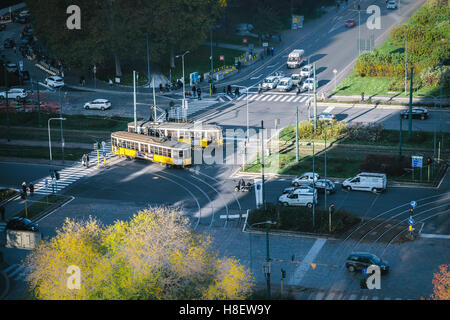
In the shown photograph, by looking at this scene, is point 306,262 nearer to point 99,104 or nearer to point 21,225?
point 21,225

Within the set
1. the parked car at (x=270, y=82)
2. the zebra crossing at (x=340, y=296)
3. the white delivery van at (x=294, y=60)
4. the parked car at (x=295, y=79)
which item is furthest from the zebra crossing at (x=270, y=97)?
the zebra crossing at (x=340, y=296)

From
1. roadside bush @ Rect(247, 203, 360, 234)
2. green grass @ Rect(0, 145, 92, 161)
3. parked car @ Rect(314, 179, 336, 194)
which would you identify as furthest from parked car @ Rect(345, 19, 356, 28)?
roadside bush @ Rect(247, 203, 360, 234)

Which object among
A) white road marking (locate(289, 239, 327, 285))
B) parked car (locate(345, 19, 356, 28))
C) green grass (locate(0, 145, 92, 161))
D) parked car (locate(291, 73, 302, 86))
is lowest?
white road marking (locate(289, 239, 327, 285))

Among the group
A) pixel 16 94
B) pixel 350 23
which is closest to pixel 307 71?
pixel 350 23

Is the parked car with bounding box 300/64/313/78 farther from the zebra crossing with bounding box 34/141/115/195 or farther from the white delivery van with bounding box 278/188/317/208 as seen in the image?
the white delivery van with bounding box 278/188/317/208

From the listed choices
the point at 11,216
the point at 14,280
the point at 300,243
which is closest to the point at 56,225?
the point at 11,216

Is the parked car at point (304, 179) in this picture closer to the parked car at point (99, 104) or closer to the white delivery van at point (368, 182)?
the white delivery van at point (368, 182)
